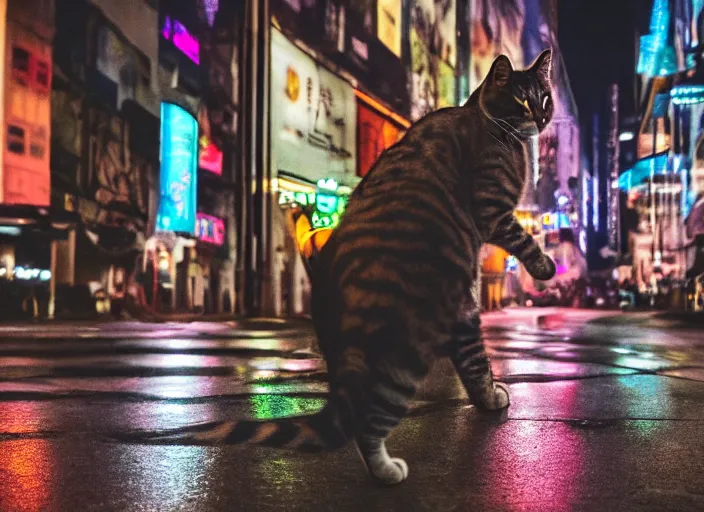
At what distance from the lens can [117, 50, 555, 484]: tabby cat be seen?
8.06 ft

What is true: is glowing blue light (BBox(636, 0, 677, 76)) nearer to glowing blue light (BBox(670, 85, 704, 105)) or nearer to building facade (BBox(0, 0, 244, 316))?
glowing blue light (BBox(670, 85, 704, 105))

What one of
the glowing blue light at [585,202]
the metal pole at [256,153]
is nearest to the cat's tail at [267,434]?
the metal pole at [256,153]

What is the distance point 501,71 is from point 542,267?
782 millimetres

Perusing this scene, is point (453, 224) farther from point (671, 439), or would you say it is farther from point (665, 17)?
point (665, 17)

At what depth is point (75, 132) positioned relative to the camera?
76.9 feet

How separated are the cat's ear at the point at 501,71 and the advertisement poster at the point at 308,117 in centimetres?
2574

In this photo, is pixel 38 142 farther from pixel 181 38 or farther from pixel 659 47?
pixel 659 47

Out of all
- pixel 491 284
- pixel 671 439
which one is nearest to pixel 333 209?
pixel 491 284

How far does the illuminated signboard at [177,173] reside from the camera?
2725cm

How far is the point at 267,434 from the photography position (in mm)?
3164

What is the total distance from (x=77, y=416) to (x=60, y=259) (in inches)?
777

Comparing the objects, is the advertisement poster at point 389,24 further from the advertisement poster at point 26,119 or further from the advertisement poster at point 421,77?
the advertisement poster at point 26,119

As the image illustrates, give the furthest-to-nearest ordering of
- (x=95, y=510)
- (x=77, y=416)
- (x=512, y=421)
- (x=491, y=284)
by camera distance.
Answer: (x=491, y=284) < (x=77, y=416) < (x=512, y=421) < (x=95, y=510)

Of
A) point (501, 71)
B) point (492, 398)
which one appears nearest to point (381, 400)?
point (501, 71)
